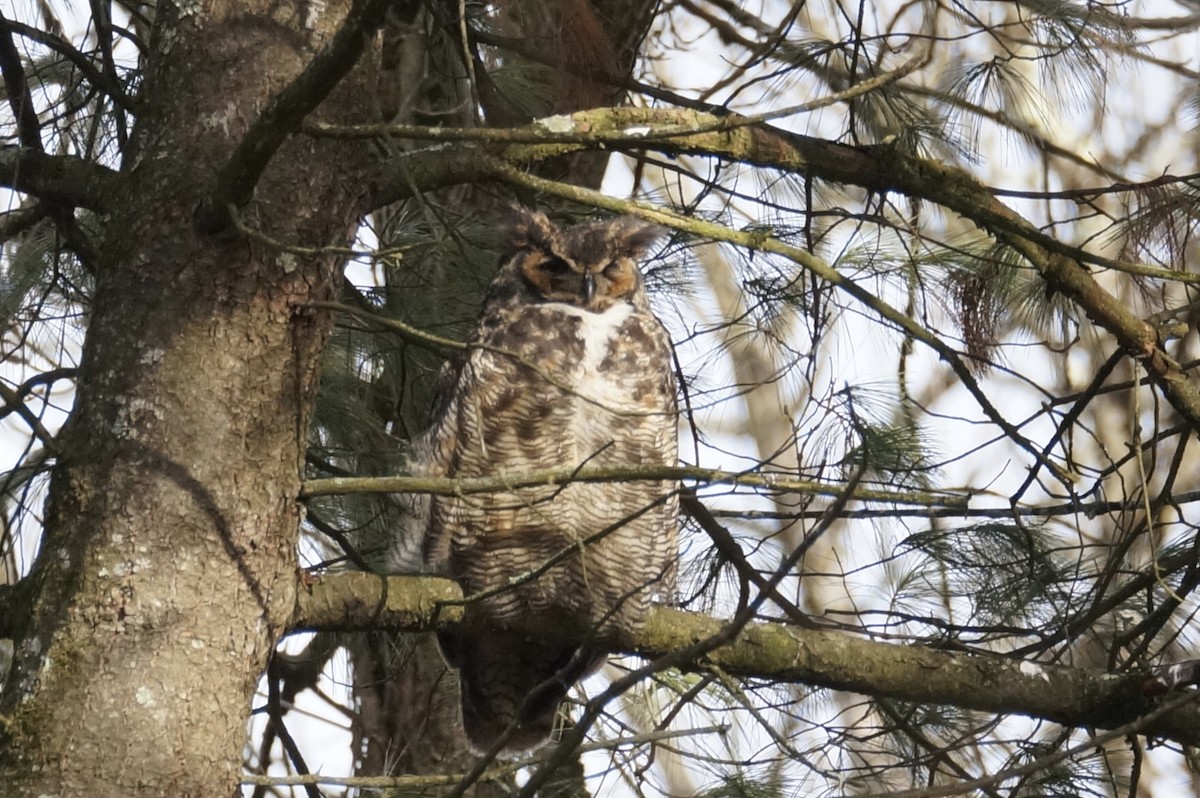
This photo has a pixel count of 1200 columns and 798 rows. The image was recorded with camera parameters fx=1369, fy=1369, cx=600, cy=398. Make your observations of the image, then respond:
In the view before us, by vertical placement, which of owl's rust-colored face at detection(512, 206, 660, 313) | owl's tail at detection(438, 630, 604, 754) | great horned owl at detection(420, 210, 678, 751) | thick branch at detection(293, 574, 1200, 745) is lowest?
thick branch at detection(293, 574, 1200, 745)

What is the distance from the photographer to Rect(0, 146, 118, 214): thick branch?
6.95ft

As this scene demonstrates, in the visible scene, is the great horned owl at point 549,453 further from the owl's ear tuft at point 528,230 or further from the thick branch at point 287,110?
the thick branch at point 287,110

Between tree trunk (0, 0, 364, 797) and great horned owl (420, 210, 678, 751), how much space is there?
0.70 meters

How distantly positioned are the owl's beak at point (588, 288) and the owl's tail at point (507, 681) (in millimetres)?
749

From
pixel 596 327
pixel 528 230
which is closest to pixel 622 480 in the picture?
pixel 596 327

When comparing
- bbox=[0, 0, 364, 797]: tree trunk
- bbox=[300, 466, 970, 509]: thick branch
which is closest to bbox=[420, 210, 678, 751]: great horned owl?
bbox=[0, 0, 364, 797]: tree trunk

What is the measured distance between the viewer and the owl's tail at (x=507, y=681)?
9.59 feet

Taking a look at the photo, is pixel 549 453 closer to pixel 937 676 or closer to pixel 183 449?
pixel 937 676

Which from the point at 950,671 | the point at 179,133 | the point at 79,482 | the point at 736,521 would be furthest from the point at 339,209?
the point at 736,521

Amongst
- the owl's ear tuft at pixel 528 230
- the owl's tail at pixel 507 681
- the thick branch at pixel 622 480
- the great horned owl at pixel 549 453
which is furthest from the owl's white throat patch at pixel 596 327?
the thick branch at pixel 622 480

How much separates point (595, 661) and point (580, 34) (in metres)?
1.39

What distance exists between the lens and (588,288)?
299 cm

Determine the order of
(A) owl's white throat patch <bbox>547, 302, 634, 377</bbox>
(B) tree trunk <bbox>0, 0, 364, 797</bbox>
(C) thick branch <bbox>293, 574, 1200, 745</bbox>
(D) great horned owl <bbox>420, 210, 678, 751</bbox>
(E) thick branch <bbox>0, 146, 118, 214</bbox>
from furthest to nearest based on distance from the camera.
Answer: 1. (A) owl's white throat patch <bbox>547, 302, 634, 377</bbox>
2. (D) great horned owl <bbox>420, 210, 678, 751</bbox>
3. (C) thick branch <bbox>293, 574, 1200, 745</bbox>
4. (E) thick branch <bbox>0, 146, 118, 214</bbox>
5. (B) tree trunk <bbox>0, 0, 364, 797</bbox>

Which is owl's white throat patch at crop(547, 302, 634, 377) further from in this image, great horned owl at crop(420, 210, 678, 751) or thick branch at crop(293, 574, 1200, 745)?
thick branch at crop(293, 574, 1200, 745)
